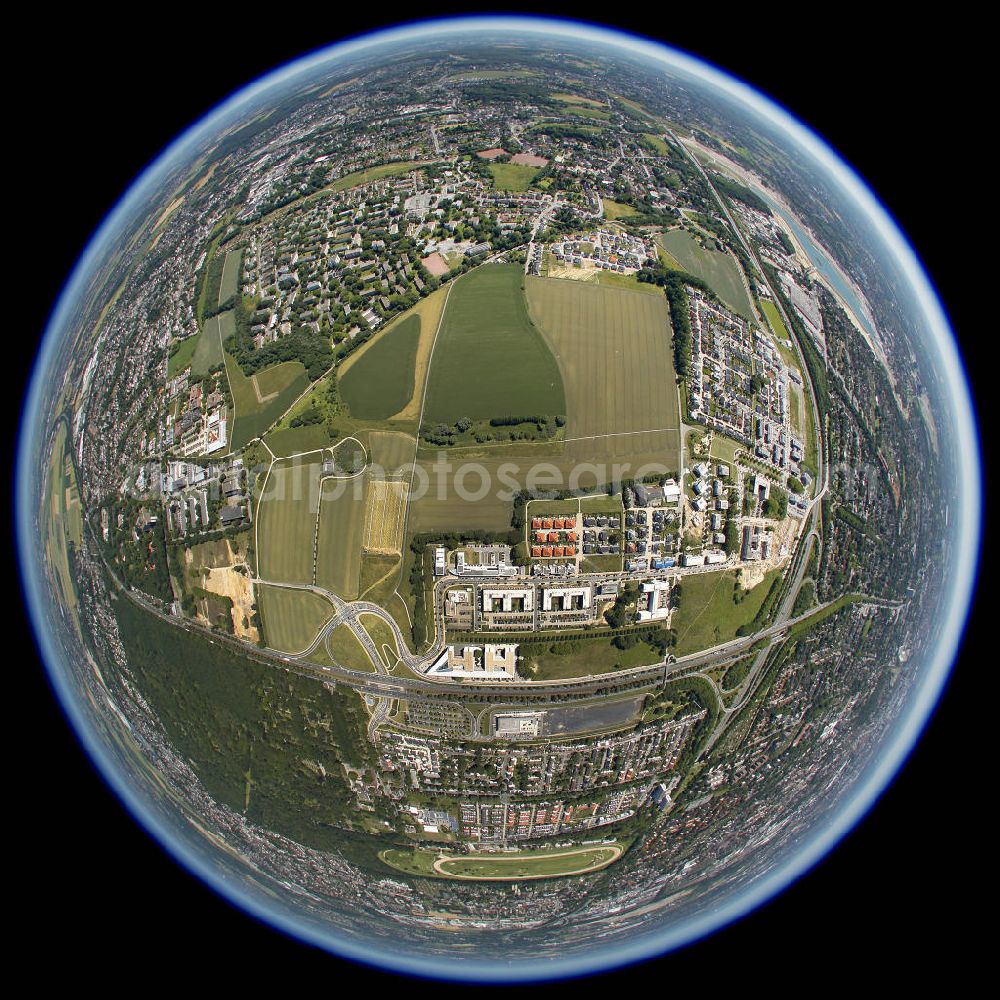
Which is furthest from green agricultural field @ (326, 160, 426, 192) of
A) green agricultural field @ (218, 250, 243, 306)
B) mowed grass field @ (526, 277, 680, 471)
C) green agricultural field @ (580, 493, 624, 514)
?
green agricultural field @ (580, 493, 624, 514)

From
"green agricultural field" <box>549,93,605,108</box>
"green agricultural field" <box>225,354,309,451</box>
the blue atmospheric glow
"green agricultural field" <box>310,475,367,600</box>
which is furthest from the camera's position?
"green agricultural field" <box>549,93,605,108</box>

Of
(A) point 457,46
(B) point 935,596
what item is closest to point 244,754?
(B) point 935,596

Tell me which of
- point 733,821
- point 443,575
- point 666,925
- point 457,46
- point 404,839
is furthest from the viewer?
point 457,46

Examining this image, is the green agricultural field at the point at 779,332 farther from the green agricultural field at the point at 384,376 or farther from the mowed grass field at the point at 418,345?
the green agricultural field at the point at 384,376

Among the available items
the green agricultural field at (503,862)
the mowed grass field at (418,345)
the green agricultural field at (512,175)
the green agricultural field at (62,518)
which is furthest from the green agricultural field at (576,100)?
the green agricultural field at (503,862)

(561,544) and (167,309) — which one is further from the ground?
(167,309)

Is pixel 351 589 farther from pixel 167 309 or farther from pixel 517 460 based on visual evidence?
pixel 167 309

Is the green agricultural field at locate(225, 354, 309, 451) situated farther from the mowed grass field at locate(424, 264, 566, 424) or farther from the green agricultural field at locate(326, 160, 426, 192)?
the green agricultural field at locate(326, 160, 426, 192)
